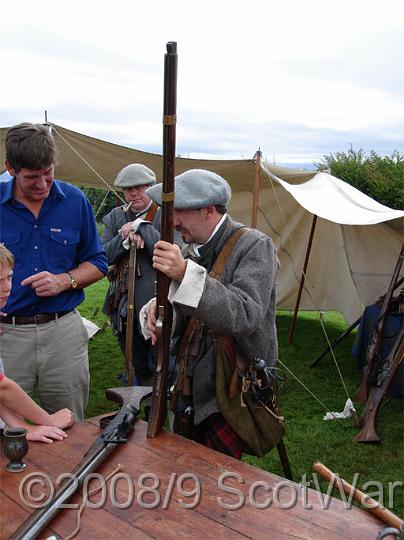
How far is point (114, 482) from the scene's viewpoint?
1.55 m

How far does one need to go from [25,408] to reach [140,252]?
1.99 metres

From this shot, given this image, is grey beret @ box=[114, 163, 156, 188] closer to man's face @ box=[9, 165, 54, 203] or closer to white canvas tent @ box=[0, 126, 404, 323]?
white canvas tent @ box=[0, 126, 404, 323]

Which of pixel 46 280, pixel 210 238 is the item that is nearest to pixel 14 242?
pixel 46 280

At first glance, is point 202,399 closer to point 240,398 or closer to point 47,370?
point 240,398

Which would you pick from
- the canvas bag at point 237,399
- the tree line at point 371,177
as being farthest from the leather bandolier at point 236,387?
the tree line at point 371,177

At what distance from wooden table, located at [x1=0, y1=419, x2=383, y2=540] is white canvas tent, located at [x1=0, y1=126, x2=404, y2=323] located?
3.20 m

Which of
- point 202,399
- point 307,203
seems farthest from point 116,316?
point 202,399

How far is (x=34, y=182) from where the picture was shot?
7.98 feet

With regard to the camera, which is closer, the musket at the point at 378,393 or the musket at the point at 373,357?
the musket at the point at 378,393

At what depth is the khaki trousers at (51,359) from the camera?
2.58 m

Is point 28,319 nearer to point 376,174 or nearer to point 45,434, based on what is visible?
point 45,434

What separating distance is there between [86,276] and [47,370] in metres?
0.46

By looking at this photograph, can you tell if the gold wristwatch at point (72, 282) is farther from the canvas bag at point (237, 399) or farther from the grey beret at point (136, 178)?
the grey beret at point (136, 178)

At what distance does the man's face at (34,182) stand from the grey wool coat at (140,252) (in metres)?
1.23
